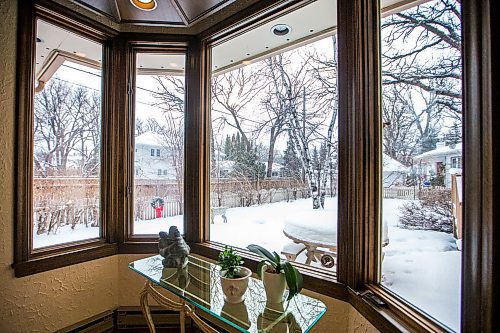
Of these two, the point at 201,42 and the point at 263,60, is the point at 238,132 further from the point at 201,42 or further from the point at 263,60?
the point at 201,42

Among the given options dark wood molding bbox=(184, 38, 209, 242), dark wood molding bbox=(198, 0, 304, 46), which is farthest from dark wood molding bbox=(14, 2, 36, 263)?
dark wood molding bbox=(198, 0, 304, 46)

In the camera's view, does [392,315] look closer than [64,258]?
Yes

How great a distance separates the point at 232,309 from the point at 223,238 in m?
0.94

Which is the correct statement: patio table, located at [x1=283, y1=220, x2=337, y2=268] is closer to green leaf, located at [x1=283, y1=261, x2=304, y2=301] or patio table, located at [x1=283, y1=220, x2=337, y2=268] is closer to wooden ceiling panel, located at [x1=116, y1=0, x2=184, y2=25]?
green leaf, located at [x1=283, y1=261, x2=304, y2=301]

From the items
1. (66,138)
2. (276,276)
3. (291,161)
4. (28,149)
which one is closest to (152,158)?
(66,138)

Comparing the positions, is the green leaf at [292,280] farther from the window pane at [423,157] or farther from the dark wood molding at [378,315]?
the window pane at [423,157]

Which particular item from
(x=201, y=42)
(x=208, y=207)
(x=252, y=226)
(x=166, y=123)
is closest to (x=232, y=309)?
(x=252, y=226)

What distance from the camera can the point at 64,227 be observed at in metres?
2.16

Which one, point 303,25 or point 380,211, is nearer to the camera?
point 380,211

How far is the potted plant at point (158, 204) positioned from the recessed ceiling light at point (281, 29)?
1.64 metres

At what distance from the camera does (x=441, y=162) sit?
3.45 feet

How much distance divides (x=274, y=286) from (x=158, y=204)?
4.77 ft

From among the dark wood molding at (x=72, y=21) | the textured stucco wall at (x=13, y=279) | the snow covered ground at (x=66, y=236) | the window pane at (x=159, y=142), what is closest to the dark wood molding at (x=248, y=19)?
the window pane at (x=159, y=142)

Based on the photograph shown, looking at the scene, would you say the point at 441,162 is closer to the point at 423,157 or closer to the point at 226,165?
the point at 423,157
